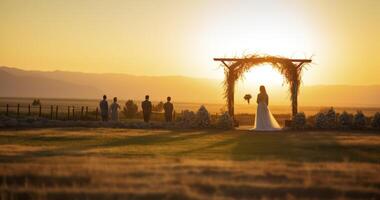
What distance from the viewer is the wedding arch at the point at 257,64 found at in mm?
38719

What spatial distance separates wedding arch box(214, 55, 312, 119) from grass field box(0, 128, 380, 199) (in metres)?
12.2

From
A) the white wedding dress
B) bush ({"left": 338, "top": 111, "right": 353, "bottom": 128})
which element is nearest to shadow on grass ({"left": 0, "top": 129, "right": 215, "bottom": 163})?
the white wedding dress

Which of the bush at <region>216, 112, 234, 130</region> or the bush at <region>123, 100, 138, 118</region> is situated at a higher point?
the bush at <region>123, 100, 138, 118</region>

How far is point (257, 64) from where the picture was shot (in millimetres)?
39344

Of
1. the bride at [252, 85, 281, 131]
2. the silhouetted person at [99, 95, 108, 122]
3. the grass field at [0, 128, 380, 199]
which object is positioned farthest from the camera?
the silhouetted person at [99, 95, 108, 122]

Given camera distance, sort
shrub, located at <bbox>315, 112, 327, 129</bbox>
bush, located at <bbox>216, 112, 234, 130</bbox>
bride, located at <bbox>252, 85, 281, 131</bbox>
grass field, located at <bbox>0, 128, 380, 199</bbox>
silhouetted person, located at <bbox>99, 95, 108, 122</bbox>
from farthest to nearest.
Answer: silhouetted person, located at <bbox>99, 95, 108, 122</bbox> < bush, located at <bbox>216, 112, 234, 130</bbox> < shrub, located at <bbox>315, 112, 327, 129</bbox> < bride, located at <bbox>252, 85, 281, 131</bbox> < grass field, located at <bbox>0, 128, 380, 199</bbox>

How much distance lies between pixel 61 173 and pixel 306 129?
884 inches

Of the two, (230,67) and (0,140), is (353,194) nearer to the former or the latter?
(0,140)

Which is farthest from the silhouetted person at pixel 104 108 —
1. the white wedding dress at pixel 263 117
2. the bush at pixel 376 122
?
the bush at pixel 376 122

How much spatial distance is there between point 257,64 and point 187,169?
23.7m

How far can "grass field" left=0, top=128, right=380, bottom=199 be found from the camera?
1344cm

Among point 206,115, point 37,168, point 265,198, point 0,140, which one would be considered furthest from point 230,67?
point 265,198

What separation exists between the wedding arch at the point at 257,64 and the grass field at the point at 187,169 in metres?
12.2

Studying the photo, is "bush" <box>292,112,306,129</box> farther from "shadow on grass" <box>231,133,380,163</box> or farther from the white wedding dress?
"shadow on grass" <box>231,133,380,163</box>
